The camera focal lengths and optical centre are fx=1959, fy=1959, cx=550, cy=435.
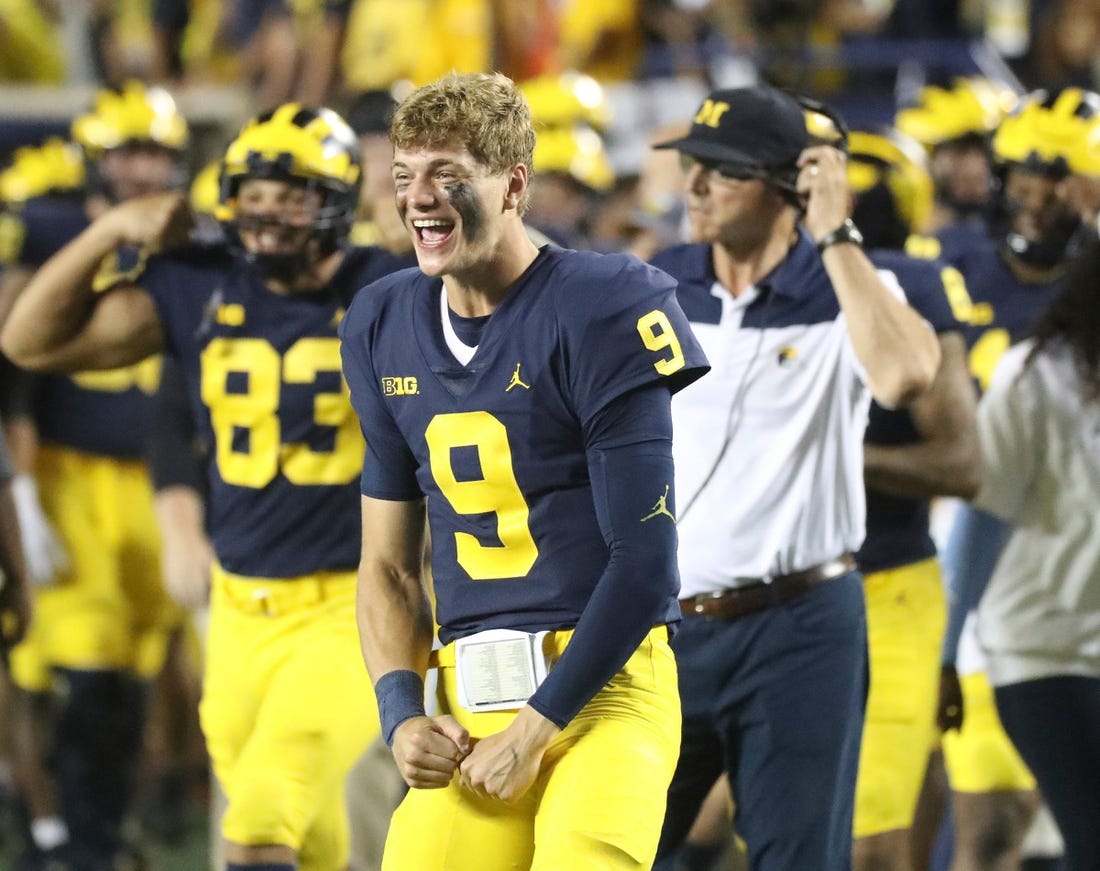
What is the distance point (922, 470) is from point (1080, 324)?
0.51m

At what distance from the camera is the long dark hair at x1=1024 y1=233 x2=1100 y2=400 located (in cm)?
454

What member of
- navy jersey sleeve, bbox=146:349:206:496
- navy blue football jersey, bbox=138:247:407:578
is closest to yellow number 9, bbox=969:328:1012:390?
navy blue football jersey, bbox=138:247:407:578

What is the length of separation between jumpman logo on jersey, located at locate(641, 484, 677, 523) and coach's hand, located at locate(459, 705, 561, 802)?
38 centimetres

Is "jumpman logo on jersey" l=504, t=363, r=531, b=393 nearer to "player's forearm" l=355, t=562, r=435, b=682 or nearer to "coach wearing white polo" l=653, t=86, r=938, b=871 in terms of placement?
"player's forearm" l=355, t=562, r=435, b=682

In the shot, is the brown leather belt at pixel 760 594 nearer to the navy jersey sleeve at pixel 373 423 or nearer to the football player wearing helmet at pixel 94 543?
the navy jersey sleeve at pixel 373 423

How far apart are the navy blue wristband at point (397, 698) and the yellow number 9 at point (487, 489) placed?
0.73 feet

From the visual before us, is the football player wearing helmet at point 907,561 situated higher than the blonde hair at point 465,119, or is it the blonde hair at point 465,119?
the blonde hair at point 465,119

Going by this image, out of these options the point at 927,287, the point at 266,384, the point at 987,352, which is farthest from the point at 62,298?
the point at 987,352

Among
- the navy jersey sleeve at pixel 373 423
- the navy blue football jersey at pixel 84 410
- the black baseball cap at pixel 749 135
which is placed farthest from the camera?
the navy blue football jersey at pixel 84 410

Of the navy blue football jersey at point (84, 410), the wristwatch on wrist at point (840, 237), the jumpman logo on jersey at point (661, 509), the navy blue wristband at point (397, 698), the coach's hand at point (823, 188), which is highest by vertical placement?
the coach's hand at point (823, 188)

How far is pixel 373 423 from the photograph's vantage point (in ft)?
11.7

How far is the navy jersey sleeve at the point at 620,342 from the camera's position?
330cm

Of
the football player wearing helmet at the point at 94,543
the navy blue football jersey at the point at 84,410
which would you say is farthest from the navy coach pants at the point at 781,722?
the navy blue football jersey at the point at 84,410

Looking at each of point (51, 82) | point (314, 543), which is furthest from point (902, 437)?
point (51, 82)
